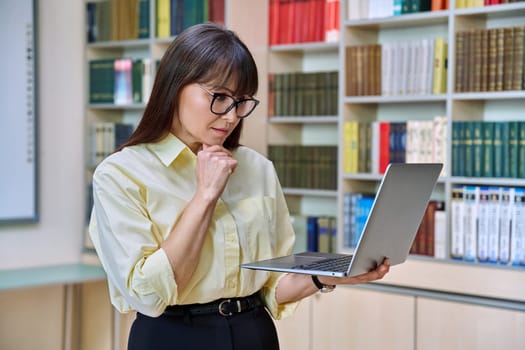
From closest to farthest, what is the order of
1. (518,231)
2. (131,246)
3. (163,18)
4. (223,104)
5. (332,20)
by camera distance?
(131,246), (223,104), (518,231), (332,20), (163,18)

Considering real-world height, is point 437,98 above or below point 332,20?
below

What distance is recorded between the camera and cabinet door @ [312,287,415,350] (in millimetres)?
3467

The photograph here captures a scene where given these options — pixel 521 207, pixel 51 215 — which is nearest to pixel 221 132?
pixel 521 207

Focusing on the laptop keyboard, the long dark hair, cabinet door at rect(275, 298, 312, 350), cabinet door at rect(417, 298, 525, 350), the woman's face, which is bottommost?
cabinet door at rect(275, 298, 312, 350)

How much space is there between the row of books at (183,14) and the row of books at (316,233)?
1095 millimetres

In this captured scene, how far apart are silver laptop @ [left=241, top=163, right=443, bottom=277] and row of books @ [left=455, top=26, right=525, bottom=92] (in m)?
1.66

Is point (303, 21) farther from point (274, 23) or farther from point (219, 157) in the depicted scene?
point (219, 157)

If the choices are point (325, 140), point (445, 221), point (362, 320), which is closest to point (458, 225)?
point (445, 221)

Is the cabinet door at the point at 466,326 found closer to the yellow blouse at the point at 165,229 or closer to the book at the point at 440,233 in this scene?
the book at the point at 440,233

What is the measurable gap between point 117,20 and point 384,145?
5.81ft

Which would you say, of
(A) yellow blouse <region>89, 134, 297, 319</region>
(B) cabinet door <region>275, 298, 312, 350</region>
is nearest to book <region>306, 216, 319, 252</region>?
(B) cabinet door <region>275, 298, 312, 350</region>

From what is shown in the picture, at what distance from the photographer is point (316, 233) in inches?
156

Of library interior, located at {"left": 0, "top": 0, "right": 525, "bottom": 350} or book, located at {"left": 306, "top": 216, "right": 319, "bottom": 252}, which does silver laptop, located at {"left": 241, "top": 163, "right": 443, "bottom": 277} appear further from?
book, located at {"left": 306, "top": 216, "right": 319, "bottom": 252}

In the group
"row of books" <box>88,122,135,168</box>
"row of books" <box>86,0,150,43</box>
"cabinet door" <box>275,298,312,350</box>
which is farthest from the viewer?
"row of books" <box>88,122,135,168</box>
